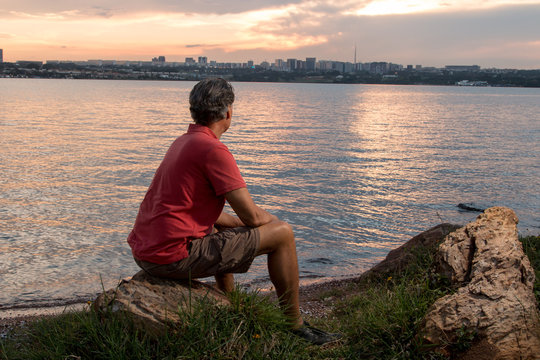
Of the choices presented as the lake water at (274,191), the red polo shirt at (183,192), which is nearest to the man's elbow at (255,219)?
the red polo shirt at (183,192)

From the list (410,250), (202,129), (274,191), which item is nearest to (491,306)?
(202,129)

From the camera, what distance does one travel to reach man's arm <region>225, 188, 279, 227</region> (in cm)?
386

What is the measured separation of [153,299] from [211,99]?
1583 mm

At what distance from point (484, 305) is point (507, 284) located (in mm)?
356

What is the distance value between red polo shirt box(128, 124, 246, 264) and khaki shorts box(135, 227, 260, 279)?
7 cm

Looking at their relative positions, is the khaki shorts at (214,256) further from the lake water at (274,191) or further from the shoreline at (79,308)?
the shoreline at (79,308)

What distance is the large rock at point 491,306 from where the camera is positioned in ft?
11.6

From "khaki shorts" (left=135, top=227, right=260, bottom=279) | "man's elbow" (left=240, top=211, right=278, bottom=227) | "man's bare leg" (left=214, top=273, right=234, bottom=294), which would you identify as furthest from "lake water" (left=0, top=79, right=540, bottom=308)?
"man's elbow" (left=240, top=211, right=278, bottom=227)

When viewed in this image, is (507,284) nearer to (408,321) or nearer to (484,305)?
(484,305)

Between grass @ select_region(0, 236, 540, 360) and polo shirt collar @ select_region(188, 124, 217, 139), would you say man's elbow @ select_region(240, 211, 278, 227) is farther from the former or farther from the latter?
polo shirt collar @ select_region(188, 124, 217, 139)

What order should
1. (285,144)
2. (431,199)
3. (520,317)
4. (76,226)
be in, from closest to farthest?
1. (520,317)
2. (76,226)
3. (431,199)
4. (285,144)

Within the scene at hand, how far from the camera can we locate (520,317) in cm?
363

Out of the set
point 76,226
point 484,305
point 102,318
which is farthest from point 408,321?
point 76,226

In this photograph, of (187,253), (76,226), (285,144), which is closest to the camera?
(187,253)
